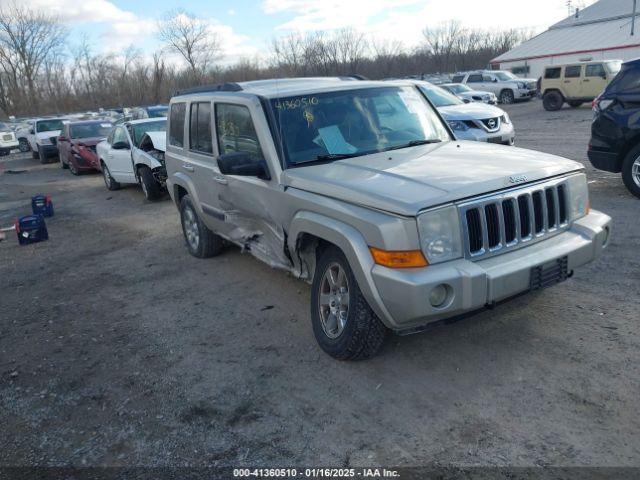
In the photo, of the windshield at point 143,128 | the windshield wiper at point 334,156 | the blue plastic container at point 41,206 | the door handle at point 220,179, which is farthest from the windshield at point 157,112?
the windshield wiper at point 334,156

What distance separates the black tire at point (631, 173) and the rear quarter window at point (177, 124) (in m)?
5.86

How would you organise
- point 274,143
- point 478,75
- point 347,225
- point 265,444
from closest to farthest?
point 265,444, point 347,225, point 274,143, point 478,75

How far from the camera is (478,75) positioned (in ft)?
103

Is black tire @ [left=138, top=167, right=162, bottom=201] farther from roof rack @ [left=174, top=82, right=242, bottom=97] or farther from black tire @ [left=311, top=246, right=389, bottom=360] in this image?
black tire @ [left=311, top=246, right=389, bottom=360]

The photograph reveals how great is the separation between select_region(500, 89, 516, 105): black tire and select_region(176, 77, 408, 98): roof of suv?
27562mm

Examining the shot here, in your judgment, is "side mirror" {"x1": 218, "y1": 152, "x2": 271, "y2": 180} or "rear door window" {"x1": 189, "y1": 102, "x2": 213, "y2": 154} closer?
"side mirror" {"x1": 218, "y1": 152, "x2": 271, "y2": 180}

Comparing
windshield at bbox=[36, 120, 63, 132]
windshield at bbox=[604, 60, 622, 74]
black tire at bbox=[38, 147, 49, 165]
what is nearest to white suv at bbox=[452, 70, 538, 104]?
windshield at bbox=[604, 60, 622, 74]

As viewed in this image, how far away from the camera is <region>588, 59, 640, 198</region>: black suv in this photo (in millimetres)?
7254

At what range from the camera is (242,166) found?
4.32 m

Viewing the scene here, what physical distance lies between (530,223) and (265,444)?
87.1 inches

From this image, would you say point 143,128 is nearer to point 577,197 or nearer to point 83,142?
point 83,142

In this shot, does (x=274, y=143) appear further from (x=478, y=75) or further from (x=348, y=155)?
(x=478, y=75)

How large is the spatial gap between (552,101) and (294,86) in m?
22.3

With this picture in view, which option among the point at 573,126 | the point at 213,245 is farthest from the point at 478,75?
the point at 213,245
